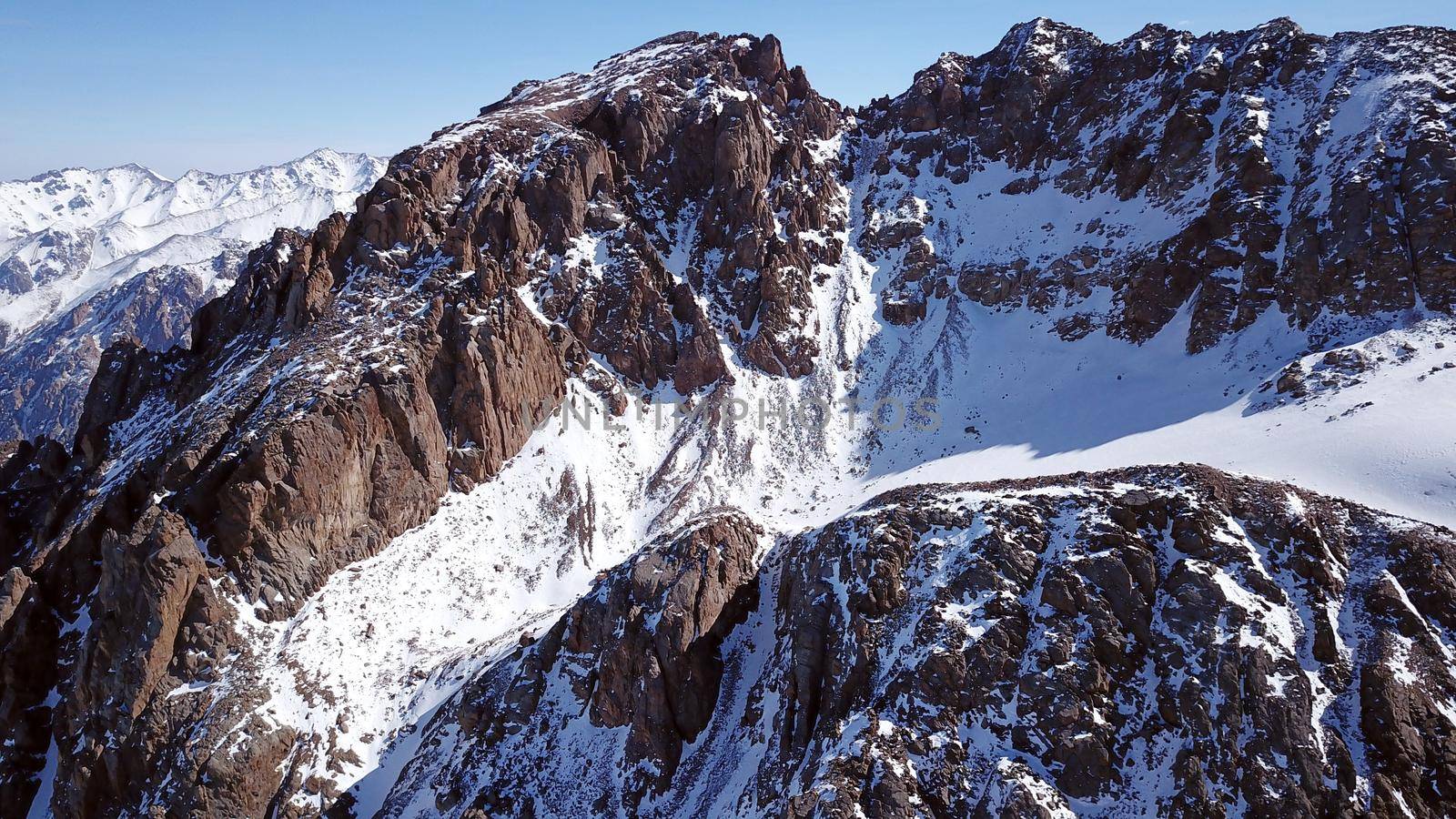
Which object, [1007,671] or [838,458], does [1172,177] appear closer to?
[838,458]

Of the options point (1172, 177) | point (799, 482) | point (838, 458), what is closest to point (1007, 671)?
point (799, 482)

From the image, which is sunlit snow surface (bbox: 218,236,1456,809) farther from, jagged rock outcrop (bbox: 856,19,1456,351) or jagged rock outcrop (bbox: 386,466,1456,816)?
jagged rock outcrop (bbox: 386,466,1456,816)

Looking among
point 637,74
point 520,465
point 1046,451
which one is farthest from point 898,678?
point 637,74

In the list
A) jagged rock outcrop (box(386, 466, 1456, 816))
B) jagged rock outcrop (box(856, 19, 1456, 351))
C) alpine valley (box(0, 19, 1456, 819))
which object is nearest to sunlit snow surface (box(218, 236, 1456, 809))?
alpine valley (box(0, 19, 1456, 819))

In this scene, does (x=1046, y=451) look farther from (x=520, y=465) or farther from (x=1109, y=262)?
(x=520, y=465)

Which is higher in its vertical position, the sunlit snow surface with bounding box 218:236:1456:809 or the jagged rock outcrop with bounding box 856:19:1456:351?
the jagged rock outcrop with bounding box 856:19:1456:351
